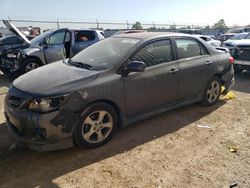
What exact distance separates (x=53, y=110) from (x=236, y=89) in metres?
5.72

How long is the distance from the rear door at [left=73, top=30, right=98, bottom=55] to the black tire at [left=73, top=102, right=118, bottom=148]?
18.1 feet

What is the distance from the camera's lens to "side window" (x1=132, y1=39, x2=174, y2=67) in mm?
4395

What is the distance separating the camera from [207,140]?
13.9ft

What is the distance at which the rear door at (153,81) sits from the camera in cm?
421

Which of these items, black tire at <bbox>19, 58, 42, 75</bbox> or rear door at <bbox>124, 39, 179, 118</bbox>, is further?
black tire at <bbox>19, 58, 42, 75</bbox>

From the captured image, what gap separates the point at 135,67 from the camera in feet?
13.1

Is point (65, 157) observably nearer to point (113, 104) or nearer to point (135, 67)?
point (113, 104)

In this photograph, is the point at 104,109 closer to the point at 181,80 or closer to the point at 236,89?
the point at 181,80

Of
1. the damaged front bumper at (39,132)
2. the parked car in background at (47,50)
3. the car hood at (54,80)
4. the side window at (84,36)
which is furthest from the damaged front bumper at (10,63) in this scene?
the damaged front bumper at (39,132)

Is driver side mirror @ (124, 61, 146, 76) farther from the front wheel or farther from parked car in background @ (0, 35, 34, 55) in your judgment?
parked car in background @ (0, 35, 34, 55)

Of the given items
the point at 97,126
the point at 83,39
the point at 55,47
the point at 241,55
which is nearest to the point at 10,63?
the point at 55,47

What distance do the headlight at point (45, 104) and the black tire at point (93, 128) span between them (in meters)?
0.40

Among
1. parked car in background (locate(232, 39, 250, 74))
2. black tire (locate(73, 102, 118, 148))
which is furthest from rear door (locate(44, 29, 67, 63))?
parked car in background (locate(232, 39, 250, 74))

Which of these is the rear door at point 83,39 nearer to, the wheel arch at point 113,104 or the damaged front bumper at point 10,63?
the damaged front bumper at point 10,63
